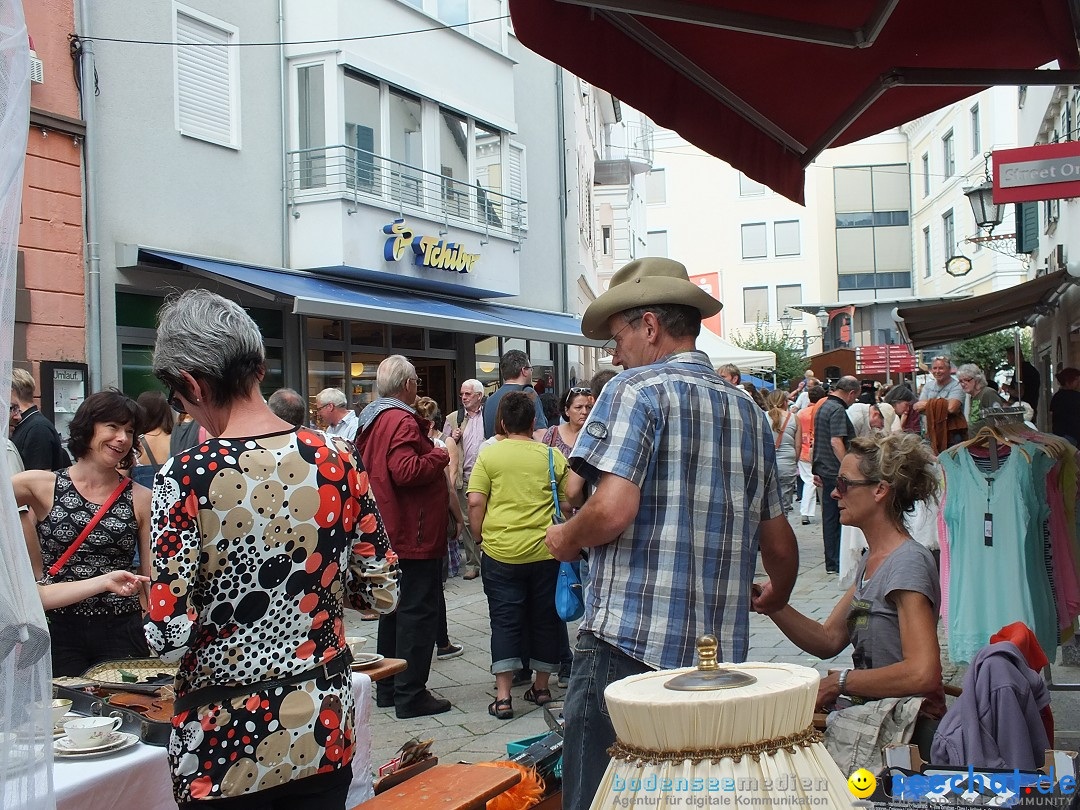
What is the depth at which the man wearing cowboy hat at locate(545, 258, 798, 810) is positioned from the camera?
2.59 meters

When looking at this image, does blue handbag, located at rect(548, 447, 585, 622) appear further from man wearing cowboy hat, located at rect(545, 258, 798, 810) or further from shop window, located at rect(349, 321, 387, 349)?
shop window, located at rect(349, 321, 387, 349)

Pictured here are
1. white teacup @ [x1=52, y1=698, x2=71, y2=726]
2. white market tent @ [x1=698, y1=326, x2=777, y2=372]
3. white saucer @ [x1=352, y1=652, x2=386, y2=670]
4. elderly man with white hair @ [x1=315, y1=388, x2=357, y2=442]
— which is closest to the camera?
white teacup @ [x1=52, y1=698, x2=71, y2=726]

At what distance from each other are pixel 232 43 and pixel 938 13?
37.5ft

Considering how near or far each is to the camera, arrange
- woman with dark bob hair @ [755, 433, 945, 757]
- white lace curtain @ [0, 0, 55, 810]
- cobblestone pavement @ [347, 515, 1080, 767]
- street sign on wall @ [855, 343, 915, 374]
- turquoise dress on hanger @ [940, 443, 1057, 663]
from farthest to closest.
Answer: street sign on wall @ [855, 343, 915, 374]
cobblestone pavement @ [347, 515, 1080, 767]
turquoise dress on hanger @ [940, 443, 1057, 663]
woman with dark bob hair @ [755, 433, 945, 757]
white lace curtain @ [0, 0, 55, 810]

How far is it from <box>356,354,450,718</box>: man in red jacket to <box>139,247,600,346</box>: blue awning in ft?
13.9

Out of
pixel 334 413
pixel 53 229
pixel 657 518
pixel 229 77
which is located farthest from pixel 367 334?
pixel 657 518

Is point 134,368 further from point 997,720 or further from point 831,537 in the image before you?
point 997,720

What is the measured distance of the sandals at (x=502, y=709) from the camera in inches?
233

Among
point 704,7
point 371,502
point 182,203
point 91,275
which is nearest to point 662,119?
point 704,7

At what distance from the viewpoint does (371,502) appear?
2730 millimetres

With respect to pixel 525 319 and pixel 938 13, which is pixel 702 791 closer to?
pixel 938 13

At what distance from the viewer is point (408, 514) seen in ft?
20.0

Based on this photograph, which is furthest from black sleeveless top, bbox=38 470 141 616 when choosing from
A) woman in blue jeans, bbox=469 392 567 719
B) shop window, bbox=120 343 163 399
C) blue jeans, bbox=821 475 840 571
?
shop window, bbox=120 343 163 399

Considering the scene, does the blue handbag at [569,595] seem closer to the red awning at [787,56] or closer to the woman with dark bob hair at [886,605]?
the woman with dark bob hair at [886,605]
